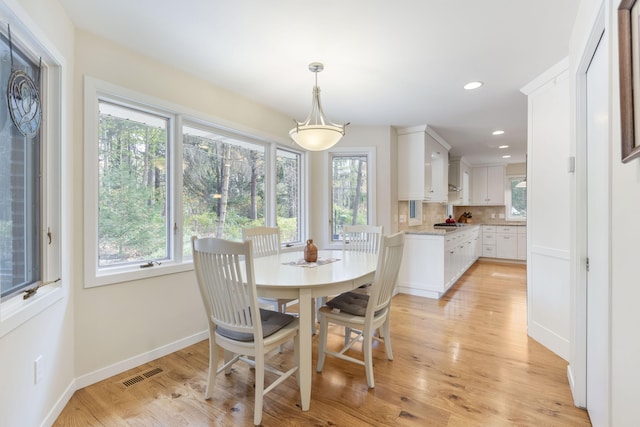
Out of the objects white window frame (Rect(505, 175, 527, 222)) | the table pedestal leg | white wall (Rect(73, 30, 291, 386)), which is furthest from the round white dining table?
white window frame (Rect(505, 175, 527, 222))

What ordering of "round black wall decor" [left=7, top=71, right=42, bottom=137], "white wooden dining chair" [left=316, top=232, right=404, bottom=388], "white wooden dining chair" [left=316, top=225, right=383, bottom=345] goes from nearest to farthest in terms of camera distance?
"round black wall decor" [left=7, top=71, right=42, bottom=137] < "white wooden dining chair" [left=316, top=232, right=404, bottom=388] < "white wooden dining chair" [left=316, top=225, right=383, bottom=345]

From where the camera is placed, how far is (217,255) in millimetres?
1634

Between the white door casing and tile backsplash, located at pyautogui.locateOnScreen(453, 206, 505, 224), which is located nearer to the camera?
the white door casing

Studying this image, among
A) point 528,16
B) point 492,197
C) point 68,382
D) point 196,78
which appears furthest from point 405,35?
point 492,197

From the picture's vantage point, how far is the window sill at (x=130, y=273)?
2051mm

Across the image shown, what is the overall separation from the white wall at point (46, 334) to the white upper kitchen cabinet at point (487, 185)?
7606 millimetres

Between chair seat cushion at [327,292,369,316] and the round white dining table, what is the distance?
22cm

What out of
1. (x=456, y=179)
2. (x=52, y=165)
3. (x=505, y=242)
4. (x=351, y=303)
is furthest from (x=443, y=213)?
(x=52, y=165)

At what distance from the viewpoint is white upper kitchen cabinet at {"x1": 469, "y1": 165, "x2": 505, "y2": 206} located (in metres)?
7.05

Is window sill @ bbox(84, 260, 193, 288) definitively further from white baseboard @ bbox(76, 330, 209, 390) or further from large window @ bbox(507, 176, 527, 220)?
large window @ bbox(507, 176, 527, 220)

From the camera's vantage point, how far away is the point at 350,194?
4281 mm

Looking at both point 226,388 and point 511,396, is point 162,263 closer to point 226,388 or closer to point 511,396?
point 226,388

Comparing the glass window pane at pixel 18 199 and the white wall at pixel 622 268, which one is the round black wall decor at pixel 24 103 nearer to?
the glass window pane at pixel 18 199

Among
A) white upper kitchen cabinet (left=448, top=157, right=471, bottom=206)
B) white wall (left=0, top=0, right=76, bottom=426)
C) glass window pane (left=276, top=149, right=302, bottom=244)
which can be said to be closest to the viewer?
white wall (left=0, top=0, right=76, bottom=426)
